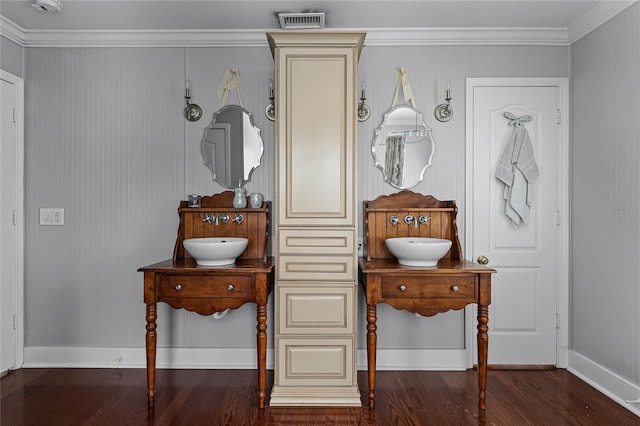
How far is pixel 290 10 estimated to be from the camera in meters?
2.79

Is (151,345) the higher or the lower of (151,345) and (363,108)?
the lower

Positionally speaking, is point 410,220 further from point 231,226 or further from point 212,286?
point 212,286

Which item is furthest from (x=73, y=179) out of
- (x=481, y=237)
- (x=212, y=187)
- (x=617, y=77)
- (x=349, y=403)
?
(x=617, y=77)

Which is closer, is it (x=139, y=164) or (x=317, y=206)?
(x=317, y=206)

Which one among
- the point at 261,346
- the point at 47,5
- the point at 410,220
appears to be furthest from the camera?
the point at 410,220

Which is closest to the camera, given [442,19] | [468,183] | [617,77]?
[617,77]

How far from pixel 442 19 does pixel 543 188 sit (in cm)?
139

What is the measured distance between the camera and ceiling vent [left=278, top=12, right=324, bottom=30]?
2.78m

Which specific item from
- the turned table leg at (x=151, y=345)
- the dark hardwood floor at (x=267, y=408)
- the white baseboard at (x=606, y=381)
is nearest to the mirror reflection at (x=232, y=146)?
the turned table leg at (x=151, y=345)

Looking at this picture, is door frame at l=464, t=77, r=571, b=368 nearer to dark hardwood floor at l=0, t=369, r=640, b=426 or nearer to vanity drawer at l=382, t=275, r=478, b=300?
dark hardwood floor at l=0, t=369, r=640, b=426

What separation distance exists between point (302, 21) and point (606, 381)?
117 inches

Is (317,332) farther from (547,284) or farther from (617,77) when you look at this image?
(617,77)

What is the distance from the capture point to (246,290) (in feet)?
8.11

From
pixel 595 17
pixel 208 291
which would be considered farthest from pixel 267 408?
pixel 595 17
